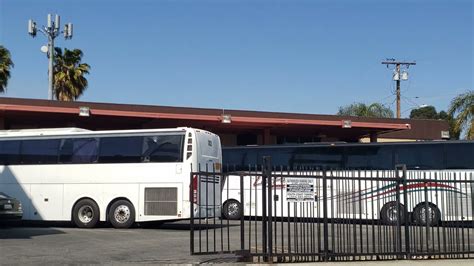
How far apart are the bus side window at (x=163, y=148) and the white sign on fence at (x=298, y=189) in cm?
707

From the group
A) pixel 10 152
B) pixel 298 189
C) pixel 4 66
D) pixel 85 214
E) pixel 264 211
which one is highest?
pixel 4 66

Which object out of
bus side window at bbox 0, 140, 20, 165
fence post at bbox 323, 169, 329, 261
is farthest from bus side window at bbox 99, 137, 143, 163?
fence post at bbox 323, 169, 329, 261

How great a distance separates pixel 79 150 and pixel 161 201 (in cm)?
344

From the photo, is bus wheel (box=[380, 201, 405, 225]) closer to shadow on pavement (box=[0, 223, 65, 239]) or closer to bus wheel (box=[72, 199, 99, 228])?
shadow on pavement (box=[0, 223, 65, 239])

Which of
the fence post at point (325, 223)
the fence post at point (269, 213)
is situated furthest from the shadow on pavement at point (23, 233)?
the fence post at point (325, 223)

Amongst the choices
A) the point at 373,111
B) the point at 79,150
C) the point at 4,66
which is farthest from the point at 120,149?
the point at 373,111

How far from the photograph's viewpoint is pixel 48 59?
37.2 metres

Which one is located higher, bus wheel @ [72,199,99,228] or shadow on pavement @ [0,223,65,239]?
bus wheel @ [72,199,99,228]

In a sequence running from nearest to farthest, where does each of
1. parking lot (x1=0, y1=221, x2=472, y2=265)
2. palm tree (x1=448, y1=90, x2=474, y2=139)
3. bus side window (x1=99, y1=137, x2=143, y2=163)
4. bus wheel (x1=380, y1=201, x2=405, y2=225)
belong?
parking lot (x1=0, y1=221, x2=472, y2=265) → bus wheel (x1=380, y1=201, x2=405, y2=225) → bus side window (x1=99, y1=137, x2=143, y2=163) → palm tree (x1=448, y1=90, x2=474, y2=139)

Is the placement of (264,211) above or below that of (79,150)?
below

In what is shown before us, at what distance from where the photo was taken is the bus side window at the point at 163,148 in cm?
1831

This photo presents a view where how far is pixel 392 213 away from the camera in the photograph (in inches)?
493

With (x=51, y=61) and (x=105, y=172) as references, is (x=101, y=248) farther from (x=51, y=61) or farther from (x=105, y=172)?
(x=51, y=61)

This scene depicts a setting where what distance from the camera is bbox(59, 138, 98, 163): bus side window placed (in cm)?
1934
